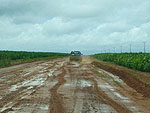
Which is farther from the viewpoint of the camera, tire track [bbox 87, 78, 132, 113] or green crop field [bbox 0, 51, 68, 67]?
green crop field [bbox 0, 51, 68, 67]

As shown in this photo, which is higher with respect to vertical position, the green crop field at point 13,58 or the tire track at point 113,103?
the green crop field at point 13,58

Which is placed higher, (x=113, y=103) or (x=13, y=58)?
(x=13, y=58)

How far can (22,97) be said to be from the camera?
9.87m

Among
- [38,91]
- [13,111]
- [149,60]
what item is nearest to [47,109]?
[13,111]

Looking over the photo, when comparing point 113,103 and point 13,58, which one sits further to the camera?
point 13,58

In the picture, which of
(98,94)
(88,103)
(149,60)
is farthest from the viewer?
(149,60)

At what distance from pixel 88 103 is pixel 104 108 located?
85 cm

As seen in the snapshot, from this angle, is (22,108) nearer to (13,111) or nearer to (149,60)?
(13,111)

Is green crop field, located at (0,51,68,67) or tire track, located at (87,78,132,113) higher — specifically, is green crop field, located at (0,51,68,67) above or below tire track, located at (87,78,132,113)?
above

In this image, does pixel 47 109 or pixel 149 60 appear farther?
pixel 149 60

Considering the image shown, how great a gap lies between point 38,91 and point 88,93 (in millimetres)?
2285

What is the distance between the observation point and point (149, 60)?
22.0m

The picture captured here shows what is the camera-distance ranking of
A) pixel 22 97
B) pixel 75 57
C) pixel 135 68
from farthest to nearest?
pixel 75 57
pixel 135 68
pixel 22 97

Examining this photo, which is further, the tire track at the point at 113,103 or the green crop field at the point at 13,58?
the green crop field at the point at 13,58
